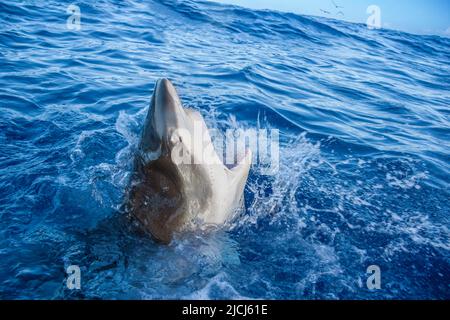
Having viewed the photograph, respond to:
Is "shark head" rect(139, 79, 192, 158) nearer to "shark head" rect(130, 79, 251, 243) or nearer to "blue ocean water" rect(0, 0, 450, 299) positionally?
"shark head" rect(130, 79, 251, 243)

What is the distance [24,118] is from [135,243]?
5.00 metres

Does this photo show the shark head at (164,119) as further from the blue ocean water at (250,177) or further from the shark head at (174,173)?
the blue ocean water at (250,177)

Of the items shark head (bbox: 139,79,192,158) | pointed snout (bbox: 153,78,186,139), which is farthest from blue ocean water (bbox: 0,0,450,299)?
pointed snout (bbox: 153,78,186,139)

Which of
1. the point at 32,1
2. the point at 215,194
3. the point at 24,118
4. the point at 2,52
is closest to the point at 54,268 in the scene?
the point at 215,194

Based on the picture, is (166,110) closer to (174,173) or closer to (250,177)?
(174,173)

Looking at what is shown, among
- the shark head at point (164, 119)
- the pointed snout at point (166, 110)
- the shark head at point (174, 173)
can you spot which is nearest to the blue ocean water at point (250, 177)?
the shark head at point (174, 173)

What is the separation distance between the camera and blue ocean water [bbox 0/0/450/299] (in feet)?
15.0

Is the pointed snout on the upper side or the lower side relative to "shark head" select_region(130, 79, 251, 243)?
upper

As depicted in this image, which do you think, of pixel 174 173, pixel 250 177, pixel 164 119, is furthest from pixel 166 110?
pixel 250 177

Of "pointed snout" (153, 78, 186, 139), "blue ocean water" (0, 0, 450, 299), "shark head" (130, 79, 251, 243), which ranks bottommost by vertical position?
"blue ocean water" (0, 0, 450, 299)

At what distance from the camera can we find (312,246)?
529 cm

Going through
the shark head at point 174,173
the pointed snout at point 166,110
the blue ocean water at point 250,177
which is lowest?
the blue ocean water at point 250,177

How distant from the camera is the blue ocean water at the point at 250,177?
4.57m

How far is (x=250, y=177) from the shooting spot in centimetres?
698
